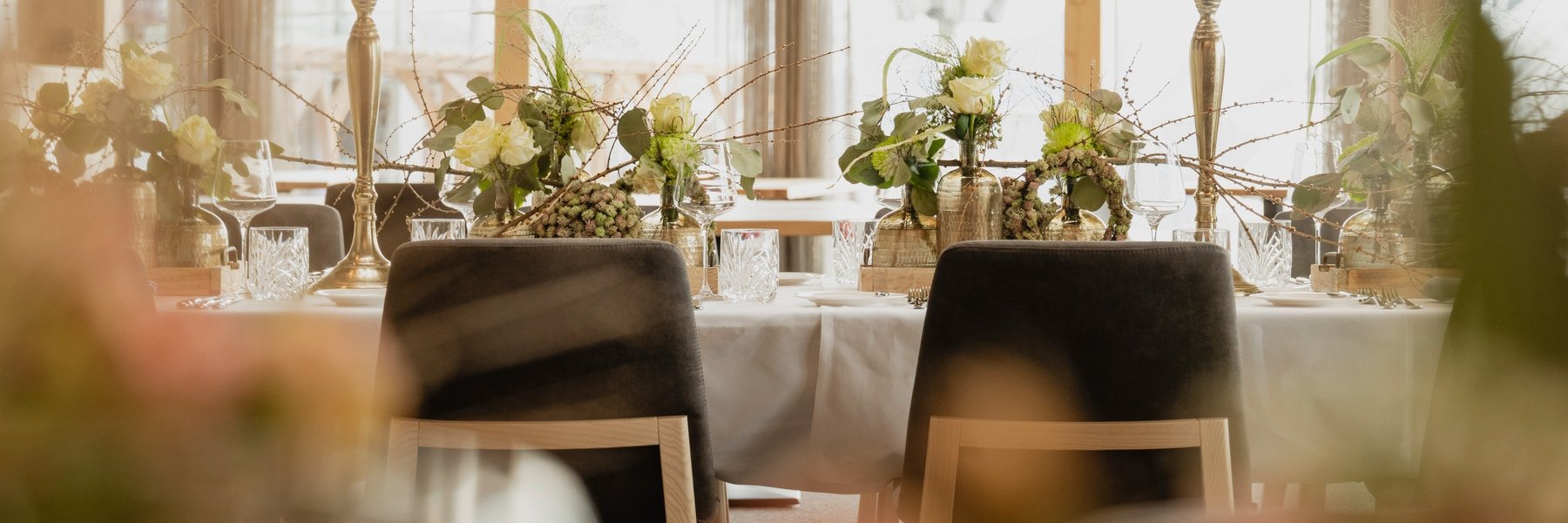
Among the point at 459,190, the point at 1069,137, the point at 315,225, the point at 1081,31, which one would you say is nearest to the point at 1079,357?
the point at 1069,137

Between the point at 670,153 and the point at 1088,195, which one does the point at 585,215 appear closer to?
the point at 670,153

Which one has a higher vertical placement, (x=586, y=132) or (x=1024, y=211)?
(x=586, y=132)

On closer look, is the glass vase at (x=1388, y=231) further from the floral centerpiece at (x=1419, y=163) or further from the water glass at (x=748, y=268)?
→ the water glass at (x=748, y=268)

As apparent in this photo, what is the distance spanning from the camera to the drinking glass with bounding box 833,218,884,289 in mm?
1967

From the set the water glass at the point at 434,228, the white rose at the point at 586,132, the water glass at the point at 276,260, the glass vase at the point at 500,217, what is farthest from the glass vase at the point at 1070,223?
the water glass at the point at 276,260

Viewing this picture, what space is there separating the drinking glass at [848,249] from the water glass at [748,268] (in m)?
0.26

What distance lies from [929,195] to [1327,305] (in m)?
0.59

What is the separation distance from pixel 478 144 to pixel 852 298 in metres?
0.59

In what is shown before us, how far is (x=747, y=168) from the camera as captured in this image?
1.83 metres

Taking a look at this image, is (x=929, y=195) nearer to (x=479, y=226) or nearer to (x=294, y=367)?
(x=479, y=226)

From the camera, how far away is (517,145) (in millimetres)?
1723

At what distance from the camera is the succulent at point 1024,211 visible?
5.98 ft

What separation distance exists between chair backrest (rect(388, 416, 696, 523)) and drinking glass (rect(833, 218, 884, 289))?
0.69 meters

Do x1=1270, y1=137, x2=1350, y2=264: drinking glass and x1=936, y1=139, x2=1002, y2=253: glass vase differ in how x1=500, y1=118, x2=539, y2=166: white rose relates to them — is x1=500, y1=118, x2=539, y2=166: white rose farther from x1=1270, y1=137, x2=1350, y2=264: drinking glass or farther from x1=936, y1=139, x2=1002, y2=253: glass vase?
x1=1270, y1=137, x2=1350, y2=264: drinking glass
